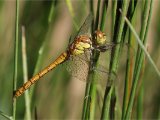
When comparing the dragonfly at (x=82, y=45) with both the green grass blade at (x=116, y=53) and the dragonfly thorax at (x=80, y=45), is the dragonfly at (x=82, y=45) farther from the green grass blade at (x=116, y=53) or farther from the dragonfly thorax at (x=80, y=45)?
the green grass blade at (x=116, y=53)

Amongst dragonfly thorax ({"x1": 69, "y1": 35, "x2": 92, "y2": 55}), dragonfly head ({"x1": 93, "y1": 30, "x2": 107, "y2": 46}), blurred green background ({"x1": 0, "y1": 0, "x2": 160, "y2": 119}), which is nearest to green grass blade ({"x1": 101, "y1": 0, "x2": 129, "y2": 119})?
dragonfly head ({"x1": 93, "y1": 30, "x2": 107, "y2": 46})

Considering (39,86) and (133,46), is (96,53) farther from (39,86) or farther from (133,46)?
(39,86)

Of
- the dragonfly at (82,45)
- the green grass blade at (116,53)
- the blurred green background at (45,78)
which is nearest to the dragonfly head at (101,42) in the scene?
the dragonfly at (82,45)

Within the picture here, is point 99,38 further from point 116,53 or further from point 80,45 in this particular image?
point 116,53

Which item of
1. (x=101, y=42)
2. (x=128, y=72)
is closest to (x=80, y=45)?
(x=101, y=42)

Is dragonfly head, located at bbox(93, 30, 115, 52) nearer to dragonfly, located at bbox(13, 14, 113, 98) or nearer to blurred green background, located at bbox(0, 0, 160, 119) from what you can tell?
dragonfly, located at bbox(13, 14, 113, 98)

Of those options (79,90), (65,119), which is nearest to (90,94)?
(65,119)

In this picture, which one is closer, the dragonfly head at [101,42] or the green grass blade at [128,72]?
the green grass blade at [128,72]

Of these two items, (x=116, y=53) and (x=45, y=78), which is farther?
(x=45, y=78)

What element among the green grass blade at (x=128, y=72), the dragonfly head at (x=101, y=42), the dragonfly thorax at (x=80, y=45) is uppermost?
the dragonfly thorax at (x=80, y=45)
